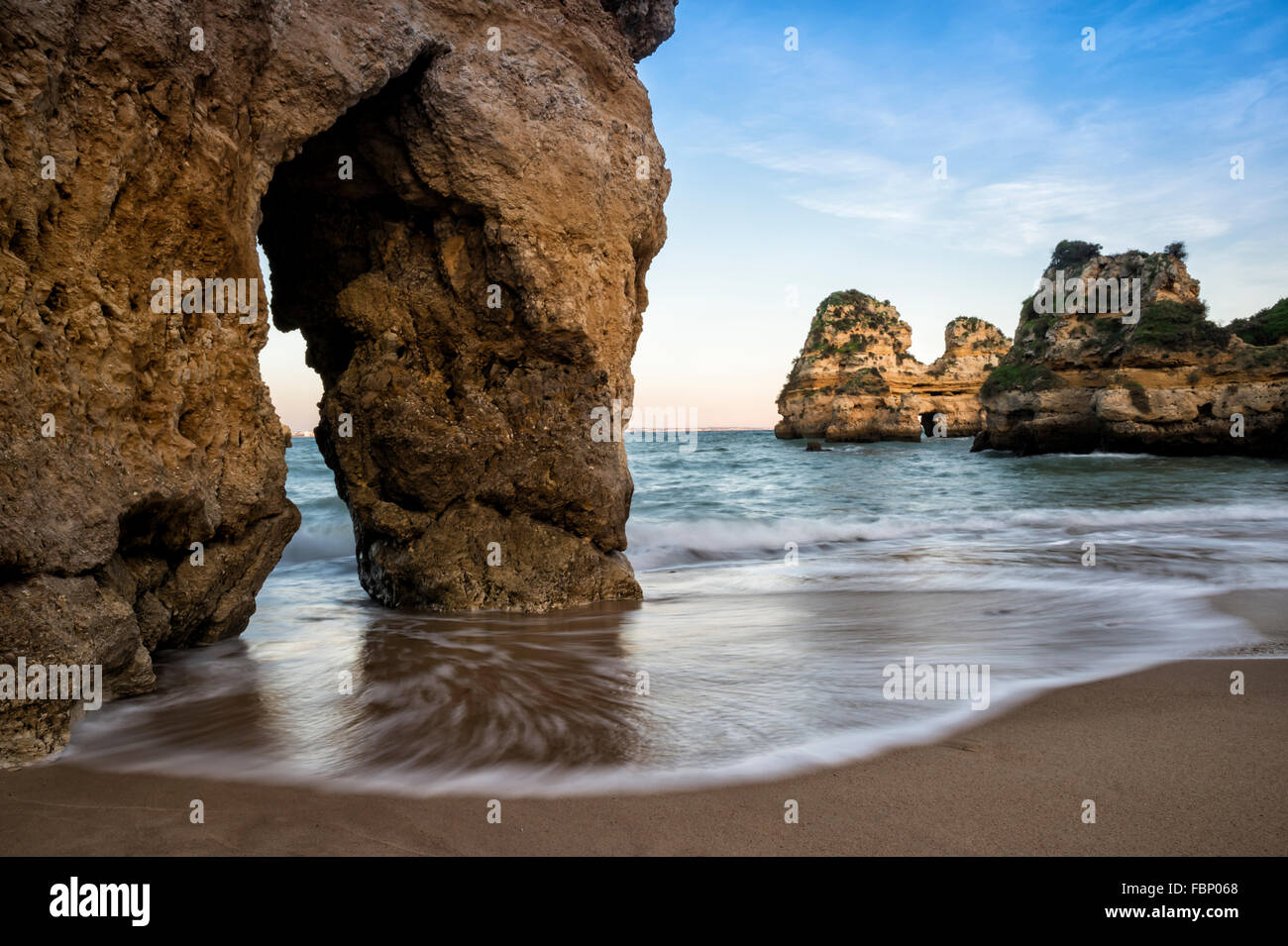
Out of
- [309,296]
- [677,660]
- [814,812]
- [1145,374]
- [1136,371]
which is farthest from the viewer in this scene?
[1136,371]

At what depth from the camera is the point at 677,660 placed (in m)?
5.12

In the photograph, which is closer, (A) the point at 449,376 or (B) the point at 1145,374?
(A) the point at 449,376

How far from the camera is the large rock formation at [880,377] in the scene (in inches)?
2569

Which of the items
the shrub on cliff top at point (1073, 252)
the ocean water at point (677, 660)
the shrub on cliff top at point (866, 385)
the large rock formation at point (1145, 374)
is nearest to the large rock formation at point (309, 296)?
the ocean water at point (677, 660)

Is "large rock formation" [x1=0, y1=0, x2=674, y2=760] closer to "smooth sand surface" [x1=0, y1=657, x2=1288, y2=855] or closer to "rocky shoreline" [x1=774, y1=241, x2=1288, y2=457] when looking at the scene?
"smooth sand surface" [x1=0, y1=657, x2=1288, y2=855]

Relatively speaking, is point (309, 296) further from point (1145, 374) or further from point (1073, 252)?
point (1073, 252)

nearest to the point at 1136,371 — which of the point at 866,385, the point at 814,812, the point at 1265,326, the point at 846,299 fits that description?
the point at 1265,326

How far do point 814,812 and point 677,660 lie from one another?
2.36 metres

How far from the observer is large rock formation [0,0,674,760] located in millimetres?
3633

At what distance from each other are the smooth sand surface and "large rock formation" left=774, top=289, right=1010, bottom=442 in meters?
63.8

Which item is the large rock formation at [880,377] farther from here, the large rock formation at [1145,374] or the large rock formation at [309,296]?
the large rock formation at [309,296]

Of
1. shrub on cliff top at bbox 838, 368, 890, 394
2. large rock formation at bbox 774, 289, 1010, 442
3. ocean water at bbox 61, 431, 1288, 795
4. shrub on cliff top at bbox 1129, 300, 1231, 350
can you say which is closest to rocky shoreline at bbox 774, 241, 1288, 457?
shrub on cliff top at bbox 1129, 300, 1231, 350

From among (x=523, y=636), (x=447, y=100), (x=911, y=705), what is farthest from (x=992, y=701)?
(x=447, y=100)

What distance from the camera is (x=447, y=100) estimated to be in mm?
5969
